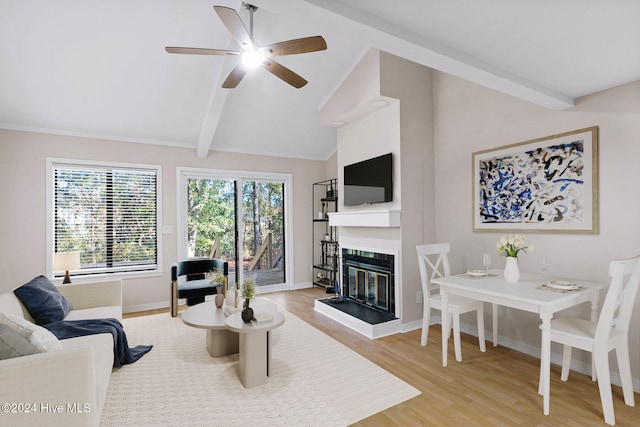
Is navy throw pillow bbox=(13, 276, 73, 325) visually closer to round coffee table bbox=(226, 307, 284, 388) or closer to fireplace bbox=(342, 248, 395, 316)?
round coffee table bbox=(226, 307, 284, 388)

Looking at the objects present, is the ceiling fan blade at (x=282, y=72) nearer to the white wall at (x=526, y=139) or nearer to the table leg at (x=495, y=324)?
the white wall at (x=526, y=139)

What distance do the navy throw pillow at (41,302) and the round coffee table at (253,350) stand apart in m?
1.49

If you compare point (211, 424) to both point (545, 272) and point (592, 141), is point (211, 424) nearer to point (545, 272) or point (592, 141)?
point (545, 272)

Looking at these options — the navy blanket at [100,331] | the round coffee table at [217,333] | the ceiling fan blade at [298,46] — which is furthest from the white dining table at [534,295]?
the navy blanket at [100,331]

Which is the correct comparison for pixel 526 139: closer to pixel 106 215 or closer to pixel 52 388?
pixel 52 388

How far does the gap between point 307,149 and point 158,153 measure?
2.40 metres

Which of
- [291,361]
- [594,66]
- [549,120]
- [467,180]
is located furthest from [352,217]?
[594,66]

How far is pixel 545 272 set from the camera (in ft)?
9.51

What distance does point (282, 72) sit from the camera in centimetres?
272

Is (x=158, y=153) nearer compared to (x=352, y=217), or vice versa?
(x=352, y=217)

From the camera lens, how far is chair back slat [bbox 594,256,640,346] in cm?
192

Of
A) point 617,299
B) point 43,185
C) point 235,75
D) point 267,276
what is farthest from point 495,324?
point 43,185

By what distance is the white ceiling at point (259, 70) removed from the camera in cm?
163

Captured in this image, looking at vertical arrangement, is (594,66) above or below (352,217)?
above
